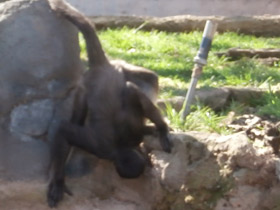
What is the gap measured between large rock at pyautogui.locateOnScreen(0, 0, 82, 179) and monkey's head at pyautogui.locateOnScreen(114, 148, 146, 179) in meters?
0.59

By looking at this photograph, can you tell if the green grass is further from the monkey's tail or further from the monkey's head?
the monkey's tail

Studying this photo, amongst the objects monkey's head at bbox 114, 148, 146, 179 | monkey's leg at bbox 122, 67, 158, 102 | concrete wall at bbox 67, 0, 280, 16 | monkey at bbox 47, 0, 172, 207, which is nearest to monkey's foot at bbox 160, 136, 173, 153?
monkey at bbox 47, 0, 172, 207

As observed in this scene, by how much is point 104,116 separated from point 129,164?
45 cm

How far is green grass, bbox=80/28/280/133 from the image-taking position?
20.9 feet

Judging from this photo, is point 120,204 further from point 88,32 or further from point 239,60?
point 239,60

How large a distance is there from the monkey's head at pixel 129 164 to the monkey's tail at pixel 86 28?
746mm

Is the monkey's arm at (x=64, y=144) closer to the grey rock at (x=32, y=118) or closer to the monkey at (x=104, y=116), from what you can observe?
the monkey at (x=104, y=116)

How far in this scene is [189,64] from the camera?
818cm

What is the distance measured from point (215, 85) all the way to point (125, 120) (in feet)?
6.31

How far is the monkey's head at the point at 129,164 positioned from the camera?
5.46 meters

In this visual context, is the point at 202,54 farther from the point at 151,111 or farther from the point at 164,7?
the point at 164,7

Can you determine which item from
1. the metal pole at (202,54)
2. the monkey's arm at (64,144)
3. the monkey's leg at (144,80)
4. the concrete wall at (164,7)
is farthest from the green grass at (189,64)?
the concrete wall at (164,7)

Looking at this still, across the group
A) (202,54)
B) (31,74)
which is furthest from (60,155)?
(202,54)

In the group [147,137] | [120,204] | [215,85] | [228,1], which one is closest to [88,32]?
[147,137]
